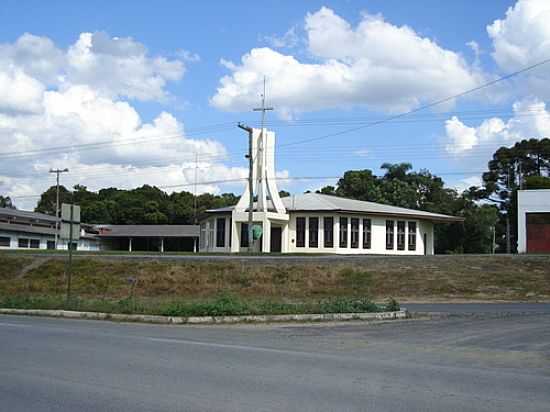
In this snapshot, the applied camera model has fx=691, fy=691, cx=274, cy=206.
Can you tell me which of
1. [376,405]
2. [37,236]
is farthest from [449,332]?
[37,236]

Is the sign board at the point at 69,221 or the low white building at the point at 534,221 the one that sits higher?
the low white building at the point at 534,221

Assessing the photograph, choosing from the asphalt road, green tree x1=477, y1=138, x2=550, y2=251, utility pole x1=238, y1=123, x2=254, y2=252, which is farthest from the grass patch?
green tree x1=477, y1=138, x2=550, y2=251

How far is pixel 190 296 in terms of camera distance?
→ 31.5 meters

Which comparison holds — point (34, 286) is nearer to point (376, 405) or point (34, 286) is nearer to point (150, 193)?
point (376, 405)

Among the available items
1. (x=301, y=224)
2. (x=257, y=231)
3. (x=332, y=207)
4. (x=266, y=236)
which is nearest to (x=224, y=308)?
(x=257, y=231)

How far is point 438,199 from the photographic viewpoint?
300 ft

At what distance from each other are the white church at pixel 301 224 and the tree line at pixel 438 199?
15017 millimetres

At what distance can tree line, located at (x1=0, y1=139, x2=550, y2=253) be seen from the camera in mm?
78875

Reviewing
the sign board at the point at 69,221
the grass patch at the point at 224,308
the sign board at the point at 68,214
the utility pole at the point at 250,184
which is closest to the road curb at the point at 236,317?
the grass patch at the point at 224,308

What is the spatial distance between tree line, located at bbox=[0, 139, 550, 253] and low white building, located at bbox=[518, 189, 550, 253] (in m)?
16.4

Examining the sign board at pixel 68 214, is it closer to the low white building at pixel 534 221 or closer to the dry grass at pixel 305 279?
the dry grass at pixel 305 279

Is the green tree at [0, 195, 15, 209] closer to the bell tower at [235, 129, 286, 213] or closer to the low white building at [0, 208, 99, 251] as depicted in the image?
the low white building at [0, 208, 99, 251]

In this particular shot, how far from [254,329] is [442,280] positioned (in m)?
17.2

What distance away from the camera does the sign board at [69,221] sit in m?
22.3
